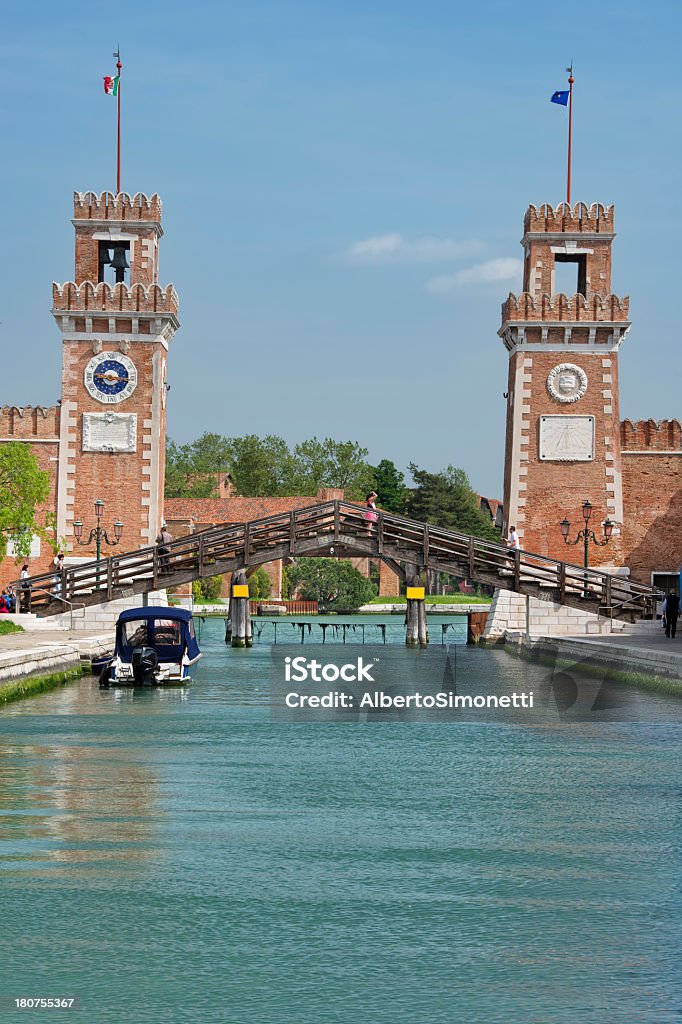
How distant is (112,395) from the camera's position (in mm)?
49594

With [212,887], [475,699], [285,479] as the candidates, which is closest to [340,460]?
[285,479]

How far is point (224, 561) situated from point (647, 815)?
97.3 ft

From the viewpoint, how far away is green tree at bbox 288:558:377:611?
100875 mm

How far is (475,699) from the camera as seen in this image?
2905cm

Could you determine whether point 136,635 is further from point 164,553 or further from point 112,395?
point 112,395

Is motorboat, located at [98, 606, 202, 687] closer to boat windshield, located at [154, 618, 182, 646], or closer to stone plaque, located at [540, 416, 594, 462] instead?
boat windshield, located at [154, 618, 182, 646]

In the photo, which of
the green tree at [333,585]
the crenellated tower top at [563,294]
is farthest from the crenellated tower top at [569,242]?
the green tree at [333,585]

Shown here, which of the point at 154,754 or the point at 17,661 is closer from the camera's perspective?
the point at 154,754

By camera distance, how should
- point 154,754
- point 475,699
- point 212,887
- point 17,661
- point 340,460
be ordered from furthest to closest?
point 340,460 < point 475,699 < point 17,661 < point 154,754 < point 212,887

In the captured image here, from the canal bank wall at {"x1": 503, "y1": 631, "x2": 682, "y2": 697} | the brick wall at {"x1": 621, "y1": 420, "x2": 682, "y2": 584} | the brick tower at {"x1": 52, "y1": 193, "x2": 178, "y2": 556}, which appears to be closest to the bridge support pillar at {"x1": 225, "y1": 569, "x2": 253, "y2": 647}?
the brick tower at {"x1": 52, "y1": 193, "x2": 178, "y2": 556}

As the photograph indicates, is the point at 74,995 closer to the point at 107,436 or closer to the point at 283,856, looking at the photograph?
the point at 283,856

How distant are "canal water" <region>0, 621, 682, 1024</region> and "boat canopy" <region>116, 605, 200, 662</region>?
31.8 feet

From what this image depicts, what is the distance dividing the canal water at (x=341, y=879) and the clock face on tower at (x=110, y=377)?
95.7 ft

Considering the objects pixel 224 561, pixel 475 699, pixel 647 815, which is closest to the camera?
pixel 647 815
